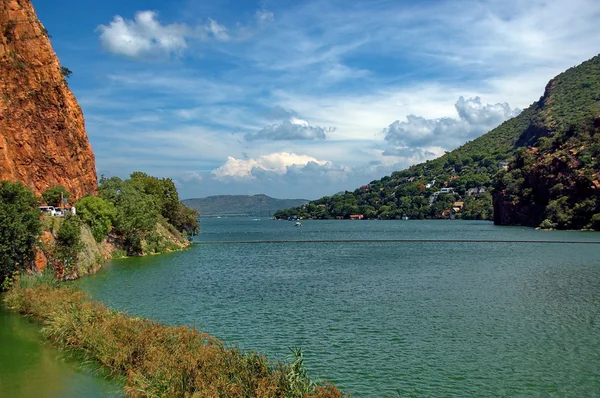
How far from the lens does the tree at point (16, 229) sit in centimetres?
3300

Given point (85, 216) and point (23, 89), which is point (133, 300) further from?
point (23, 89)

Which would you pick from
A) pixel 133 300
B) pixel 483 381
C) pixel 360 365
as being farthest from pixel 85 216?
pixel 483 381

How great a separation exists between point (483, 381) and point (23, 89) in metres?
56.0

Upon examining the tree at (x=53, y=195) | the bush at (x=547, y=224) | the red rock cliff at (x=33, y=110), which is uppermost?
the red rock cliff at (x=33, y=110)

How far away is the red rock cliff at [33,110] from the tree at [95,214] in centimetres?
513

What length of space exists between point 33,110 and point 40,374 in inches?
1836

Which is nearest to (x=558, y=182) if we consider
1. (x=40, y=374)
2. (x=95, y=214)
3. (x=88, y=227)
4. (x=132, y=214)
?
(x=132, y=214)

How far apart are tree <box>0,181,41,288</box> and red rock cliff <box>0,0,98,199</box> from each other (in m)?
12.5

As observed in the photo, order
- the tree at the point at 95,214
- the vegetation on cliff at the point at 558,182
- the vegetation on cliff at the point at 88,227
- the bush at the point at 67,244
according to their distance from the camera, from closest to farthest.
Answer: the vegetation on cliff at the point at 88,227 → the bush at the point at 67,244 → the tree at the point at 95,214 → the vegetation on cliff at the point at 558,182

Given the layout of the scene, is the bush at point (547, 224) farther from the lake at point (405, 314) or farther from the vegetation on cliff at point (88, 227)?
the vegetation on cliff at point (88, 227)

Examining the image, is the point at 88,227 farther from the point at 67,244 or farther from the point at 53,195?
the point at 67,244

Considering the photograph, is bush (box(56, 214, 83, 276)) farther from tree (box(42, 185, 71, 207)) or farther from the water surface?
tree (box(42, 185, 71, 207))

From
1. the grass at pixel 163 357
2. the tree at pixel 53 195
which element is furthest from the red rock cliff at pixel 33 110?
the grass at pixel 163 357

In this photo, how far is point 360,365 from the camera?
1959cm
